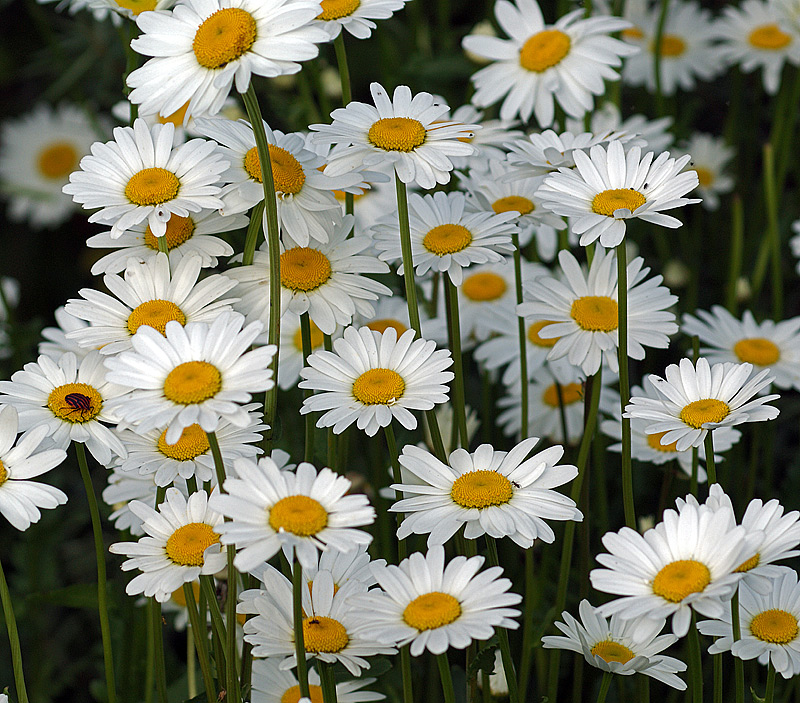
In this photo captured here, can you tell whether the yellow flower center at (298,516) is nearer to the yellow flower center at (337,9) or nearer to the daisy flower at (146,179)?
the daisy flower at (146,179)

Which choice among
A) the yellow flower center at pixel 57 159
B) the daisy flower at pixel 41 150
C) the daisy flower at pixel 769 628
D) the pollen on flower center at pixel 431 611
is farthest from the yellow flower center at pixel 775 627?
the yellow flower center at pixel 57 159

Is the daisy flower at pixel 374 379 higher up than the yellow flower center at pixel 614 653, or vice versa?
the daisy flower at pixel 374 379

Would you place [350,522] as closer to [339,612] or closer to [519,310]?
[339,612]

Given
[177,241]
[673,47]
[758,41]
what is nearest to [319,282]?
[177,241]

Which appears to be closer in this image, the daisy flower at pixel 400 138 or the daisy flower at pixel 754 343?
the daisy flower at pixel 400 138

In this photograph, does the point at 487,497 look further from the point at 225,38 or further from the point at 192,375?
the point at 225,38

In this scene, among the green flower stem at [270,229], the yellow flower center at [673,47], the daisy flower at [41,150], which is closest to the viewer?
the green flower stem at [270,229]
